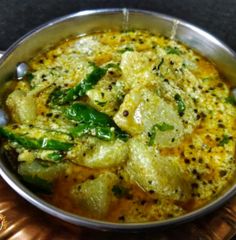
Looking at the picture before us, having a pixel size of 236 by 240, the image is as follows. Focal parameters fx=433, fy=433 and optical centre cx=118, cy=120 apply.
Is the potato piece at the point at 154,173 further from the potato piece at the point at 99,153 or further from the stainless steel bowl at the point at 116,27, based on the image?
the stainless steel bowl at the point at 116,27

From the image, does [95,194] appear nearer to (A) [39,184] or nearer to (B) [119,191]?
(B) [119,191]

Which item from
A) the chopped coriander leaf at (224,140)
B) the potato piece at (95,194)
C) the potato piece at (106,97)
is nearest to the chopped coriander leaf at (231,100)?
the chopped coriander leaf at (224,140)

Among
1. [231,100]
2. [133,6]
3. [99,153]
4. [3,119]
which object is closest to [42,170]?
[99,153]

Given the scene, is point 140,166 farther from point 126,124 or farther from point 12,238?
point 12,238

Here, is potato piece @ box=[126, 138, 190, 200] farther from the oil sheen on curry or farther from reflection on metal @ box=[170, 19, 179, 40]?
reflection on metal @ box=[170, 19, 179, 40]

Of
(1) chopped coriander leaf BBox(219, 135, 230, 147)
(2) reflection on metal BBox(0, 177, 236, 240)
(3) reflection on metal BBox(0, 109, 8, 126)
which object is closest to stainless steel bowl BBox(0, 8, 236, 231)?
(3) reflection on metal BBox(0, 109, 8, 126)

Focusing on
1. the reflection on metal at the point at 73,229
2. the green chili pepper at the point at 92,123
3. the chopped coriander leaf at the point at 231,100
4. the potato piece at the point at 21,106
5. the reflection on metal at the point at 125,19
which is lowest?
the reflection on metal at the point at 73,229
